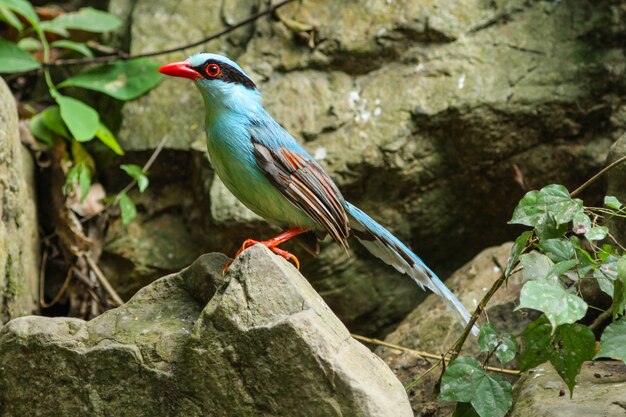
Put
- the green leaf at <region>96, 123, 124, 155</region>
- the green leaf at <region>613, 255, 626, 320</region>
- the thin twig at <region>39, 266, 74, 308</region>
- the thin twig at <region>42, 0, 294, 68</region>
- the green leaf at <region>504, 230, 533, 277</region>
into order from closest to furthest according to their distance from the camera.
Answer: the green leaf at <region>613, 255, 626, 320</region> < the green leaf at <region>504, 230, 533, 277</region> < the thin twig at <region>39, 266, 74, 308</region> < the green leaf at <region>96, 123, 124, 155</region> < the thin twig at <region>42, 0, 294, 68</region>

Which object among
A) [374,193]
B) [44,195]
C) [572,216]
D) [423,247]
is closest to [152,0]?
[44,195]

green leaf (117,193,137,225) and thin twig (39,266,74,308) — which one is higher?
green leaf (117,193,137,225)

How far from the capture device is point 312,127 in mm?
5938

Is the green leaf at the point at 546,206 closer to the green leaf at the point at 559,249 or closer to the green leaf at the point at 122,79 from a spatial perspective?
the green leaf at the point at 559,249

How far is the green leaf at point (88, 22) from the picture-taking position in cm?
644

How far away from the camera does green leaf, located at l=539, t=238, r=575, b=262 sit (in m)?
3.62

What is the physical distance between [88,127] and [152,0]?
55.6 inches

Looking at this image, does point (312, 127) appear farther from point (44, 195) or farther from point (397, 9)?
point (44, 195)

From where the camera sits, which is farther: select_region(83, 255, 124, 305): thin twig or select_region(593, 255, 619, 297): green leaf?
select_region(83, 255, 124, 305): thin twig

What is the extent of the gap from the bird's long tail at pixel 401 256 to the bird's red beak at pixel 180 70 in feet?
3.62

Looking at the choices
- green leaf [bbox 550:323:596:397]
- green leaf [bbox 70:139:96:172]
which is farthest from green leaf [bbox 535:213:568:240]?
green leaf [bbox 70:139:96:172]

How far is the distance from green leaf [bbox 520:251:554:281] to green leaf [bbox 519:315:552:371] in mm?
184

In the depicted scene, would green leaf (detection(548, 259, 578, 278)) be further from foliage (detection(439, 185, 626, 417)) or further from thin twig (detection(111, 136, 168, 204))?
thin twig (detection(111, 136, 168, 204))

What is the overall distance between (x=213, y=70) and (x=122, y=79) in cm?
195
